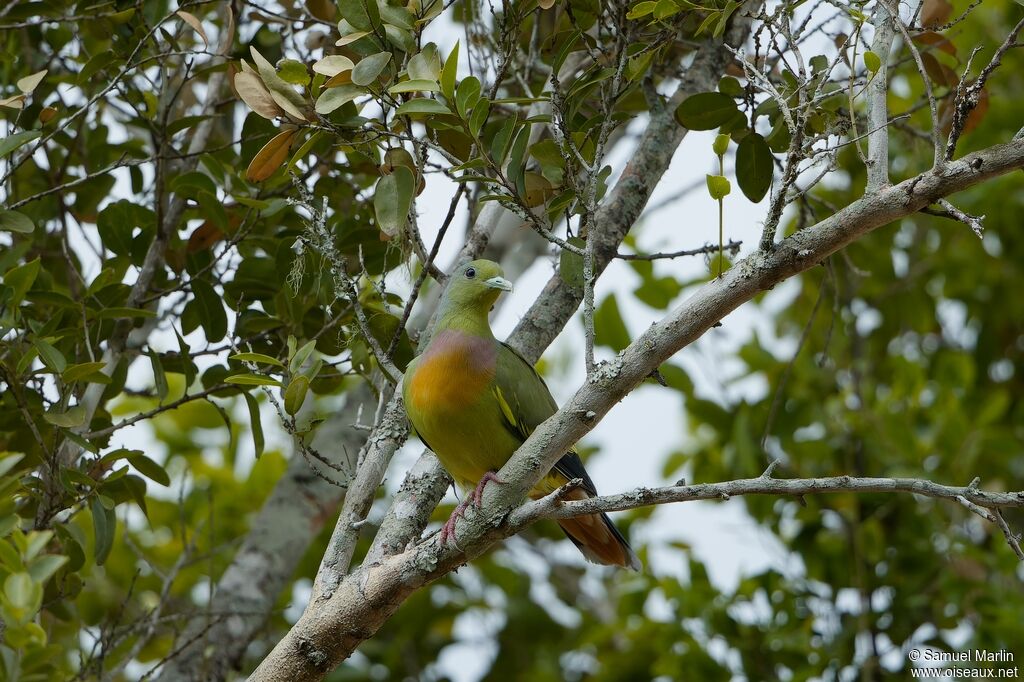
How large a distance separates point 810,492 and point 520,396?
1.30 meters

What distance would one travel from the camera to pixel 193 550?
4062 millimetres

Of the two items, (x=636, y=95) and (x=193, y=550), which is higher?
(x=636, y=95)

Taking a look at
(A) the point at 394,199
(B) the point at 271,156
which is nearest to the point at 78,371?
(B) the point at 271,156

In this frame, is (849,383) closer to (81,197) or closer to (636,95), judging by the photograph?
(636,95)

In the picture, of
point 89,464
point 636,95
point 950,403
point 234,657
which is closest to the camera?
point 89,464

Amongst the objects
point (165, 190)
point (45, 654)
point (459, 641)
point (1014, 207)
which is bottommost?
point (45, 654)

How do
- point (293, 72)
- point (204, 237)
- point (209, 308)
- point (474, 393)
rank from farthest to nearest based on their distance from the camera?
point (204, 237) < point (209, 308) < point (474, 393) < point (293, 72)

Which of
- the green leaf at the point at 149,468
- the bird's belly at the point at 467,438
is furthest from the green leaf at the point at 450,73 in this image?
the green leaf at the point at 149,468

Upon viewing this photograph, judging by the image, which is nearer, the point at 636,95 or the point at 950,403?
the point at 636,95

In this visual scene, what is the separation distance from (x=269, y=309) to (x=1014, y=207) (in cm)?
443

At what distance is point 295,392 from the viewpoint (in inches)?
101

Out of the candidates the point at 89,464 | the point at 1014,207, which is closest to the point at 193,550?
the point at 89,464

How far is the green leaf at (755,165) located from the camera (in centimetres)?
299

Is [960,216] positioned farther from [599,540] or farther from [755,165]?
[599,540]
